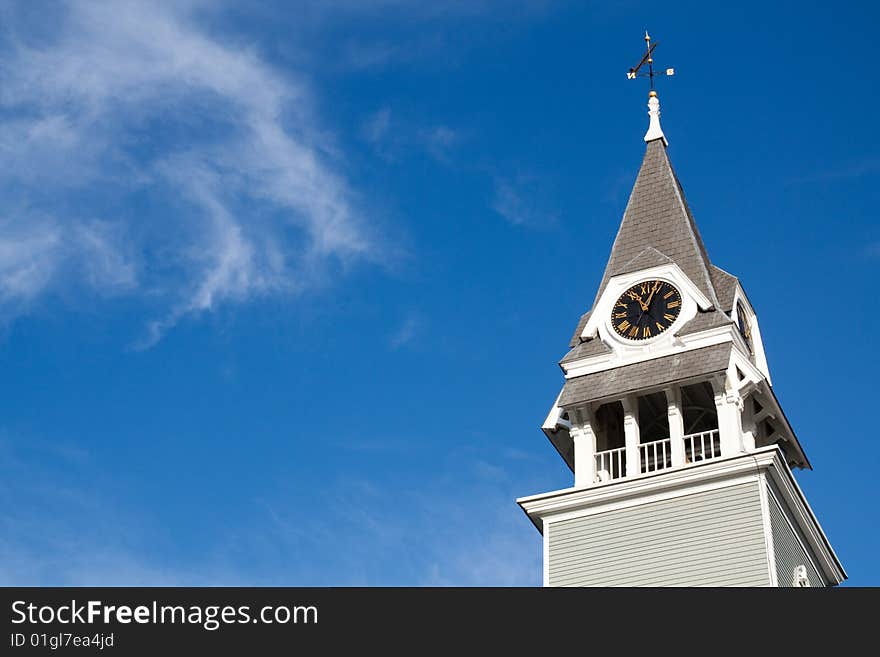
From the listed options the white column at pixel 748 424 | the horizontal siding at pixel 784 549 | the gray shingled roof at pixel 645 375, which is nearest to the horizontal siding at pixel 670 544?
the horizontal siding at pixel 784 549

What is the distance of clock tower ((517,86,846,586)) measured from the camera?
45125 millimetres

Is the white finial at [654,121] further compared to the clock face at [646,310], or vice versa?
the white finial at [654,121]

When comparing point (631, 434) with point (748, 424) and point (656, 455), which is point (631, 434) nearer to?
point (656, 455)

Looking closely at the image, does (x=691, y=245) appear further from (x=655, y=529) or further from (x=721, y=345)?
(x=655, y=529)

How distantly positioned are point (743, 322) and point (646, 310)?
328 centimetres

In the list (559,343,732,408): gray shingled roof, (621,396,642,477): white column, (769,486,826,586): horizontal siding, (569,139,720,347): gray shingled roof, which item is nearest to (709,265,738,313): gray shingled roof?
(569,139,720,347): gray shingled roof

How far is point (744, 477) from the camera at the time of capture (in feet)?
149

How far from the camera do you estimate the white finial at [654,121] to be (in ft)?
188

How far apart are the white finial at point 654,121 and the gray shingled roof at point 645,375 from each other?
11.2 metres

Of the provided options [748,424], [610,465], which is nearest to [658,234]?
[748,424]

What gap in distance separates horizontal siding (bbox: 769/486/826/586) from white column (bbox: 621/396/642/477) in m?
4.17

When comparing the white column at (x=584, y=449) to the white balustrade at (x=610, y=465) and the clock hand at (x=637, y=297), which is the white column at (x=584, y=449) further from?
the clock hand at (x=637, y=297)

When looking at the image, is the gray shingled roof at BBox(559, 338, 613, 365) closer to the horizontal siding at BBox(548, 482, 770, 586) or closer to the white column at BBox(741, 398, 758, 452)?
the white column at BBox(741, 398, 758, 452)
